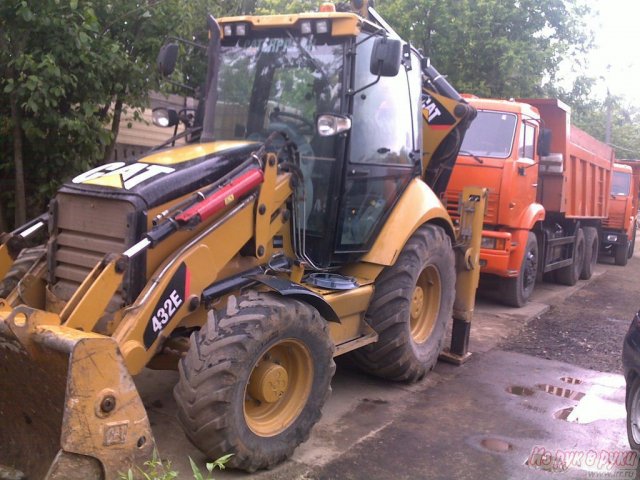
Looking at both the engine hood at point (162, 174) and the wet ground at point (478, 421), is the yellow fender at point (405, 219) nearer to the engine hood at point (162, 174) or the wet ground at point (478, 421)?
the wet ground at point (478, 421)

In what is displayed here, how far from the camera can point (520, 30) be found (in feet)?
47.3

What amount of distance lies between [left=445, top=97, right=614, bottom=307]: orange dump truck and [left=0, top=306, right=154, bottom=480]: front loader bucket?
5991 millimetres

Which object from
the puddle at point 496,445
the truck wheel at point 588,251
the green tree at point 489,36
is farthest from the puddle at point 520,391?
the green tree at point 489,36

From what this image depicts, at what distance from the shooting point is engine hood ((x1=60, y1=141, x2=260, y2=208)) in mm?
3785

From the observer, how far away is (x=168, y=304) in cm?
366

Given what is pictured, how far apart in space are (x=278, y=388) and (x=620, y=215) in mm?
14169

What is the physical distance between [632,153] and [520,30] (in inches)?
950

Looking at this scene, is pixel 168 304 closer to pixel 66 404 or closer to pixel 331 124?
pixel 66 404

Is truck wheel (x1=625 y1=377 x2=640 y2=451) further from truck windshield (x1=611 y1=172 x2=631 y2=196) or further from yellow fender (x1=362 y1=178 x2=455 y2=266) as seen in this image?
truck windshield (x1=611 y1=172 x2=631 y2=196)

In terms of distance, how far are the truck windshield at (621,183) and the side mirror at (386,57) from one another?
1350 centimetres

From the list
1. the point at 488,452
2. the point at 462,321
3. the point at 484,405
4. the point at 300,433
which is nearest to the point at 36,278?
the point at 300,433

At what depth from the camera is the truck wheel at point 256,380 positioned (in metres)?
3.51

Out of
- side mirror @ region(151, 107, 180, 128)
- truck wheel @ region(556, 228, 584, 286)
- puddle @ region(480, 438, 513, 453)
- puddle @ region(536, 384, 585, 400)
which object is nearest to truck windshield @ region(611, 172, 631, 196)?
truck wheel @ region(556, 228, 584, 286)

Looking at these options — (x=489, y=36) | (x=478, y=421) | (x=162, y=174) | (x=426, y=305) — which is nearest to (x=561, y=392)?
(x=478, y=421)
